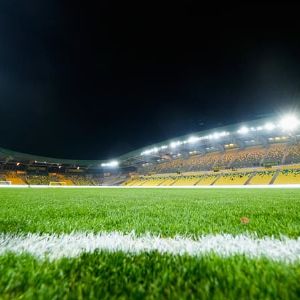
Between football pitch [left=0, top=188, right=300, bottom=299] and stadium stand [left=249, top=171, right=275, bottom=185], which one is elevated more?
stadium stand [left=249, top=171, right=275, bottom=185]

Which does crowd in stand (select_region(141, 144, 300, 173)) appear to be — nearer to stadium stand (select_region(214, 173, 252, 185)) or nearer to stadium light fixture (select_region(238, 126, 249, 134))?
stadium stand (select_region(214, 173, 252, 185))

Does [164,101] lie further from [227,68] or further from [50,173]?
[50,173]

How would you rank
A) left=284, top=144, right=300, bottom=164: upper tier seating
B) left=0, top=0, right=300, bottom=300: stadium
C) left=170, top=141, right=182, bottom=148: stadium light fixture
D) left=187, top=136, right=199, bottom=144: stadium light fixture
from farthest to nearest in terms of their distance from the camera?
left=170, top=141, right=182, bottom=148: stadium light fixture → left=187, top=136, right=199, bottom=144: stadium light fixture → left=284, top=144, right=300, bottom=164: upper tier seating → left=0, top=0, right=300, bottom=300: stadium

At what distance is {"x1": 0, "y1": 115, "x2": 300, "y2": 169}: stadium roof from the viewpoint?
40.1m

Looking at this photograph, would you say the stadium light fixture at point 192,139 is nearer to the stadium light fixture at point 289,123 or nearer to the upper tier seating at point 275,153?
the upper tier seating at point 275,153

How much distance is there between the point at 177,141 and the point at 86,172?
3345cm

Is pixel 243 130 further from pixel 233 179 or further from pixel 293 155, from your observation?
A: pixel 233 179

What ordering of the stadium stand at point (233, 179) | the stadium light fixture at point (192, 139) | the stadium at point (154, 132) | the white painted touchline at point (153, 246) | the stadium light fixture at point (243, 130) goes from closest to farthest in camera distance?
the stadium at point (154, 132)
the white painted touchline at point (153, 246)
the stadium stand at point (233, 179)
the stadium light fixture at point (243, 130)
the stadium light fixture at point (192, 139)

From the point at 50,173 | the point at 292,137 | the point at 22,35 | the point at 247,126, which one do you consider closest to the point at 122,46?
the point at 22,35

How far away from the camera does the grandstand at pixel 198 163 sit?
3708cm

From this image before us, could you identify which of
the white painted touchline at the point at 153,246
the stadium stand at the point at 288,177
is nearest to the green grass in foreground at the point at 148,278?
the white painted touchline at the point at 153,246

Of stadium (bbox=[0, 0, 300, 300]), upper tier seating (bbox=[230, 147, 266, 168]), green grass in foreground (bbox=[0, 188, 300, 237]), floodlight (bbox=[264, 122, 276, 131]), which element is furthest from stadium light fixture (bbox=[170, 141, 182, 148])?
green grass in foreground (bbox=[0, 188, 300, 237])

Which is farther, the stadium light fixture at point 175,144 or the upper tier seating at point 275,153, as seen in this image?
the stadium light fixture at point 175,144

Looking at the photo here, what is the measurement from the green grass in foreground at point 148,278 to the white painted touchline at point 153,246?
158 mm
